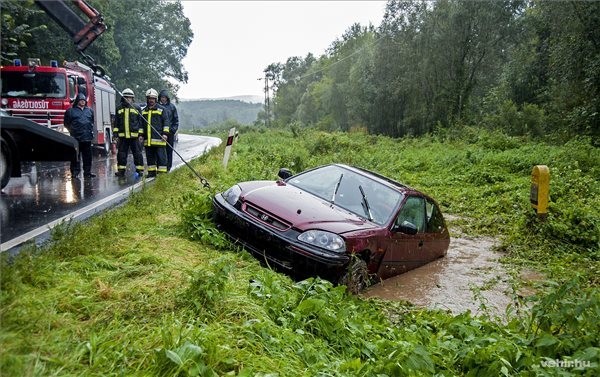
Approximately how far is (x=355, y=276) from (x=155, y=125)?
275 inches

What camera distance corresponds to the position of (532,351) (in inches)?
130

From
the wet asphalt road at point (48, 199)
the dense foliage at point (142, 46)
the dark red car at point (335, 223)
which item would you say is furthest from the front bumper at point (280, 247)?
the dense foliage at point (142, 46)

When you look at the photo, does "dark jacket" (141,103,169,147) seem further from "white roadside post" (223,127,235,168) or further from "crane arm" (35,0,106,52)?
"crane arm" (35,0,106,52)

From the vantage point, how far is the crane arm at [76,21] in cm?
480

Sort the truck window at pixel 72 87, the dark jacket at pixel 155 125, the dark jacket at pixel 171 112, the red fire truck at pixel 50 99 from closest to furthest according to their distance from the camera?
1. the red fire truck at pixel 50 99
2. the dark jacket at pixel 155 125
3. the dark jacket at pixel 171 112
4. the truck window at pixel 72 87

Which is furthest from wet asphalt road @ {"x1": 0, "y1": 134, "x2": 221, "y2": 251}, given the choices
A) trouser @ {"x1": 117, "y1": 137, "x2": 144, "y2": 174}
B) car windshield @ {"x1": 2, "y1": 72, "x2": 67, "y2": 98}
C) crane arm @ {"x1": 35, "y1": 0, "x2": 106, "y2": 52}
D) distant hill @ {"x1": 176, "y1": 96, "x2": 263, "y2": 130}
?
distant hill @ {"x1": 176, "y1": 96, "x2": 263, "y2": 130}

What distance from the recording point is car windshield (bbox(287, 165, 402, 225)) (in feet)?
20.1

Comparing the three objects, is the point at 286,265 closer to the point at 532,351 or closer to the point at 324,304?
the point at 324,304

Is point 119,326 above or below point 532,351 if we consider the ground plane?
above

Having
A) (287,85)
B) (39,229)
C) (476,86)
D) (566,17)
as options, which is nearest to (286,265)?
(39,229)

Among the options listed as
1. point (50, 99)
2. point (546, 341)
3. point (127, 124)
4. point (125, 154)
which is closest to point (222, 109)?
point (50, 99)

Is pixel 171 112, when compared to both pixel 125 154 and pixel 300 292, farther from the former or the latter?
pixel 300 292

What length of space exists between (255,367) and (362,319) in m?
1.57

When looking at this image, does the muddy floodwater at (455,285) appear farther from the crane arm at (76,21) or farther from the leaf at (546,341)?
the crane arm at (76,21)
